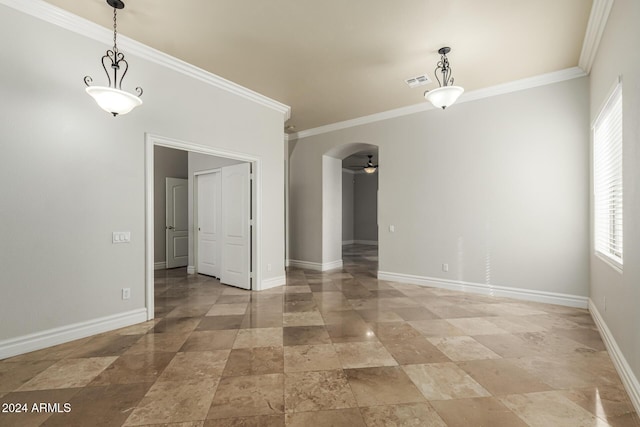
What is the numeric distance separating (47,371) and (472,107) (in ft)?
20.6

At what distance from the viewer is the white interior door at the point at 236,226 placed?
5.21 m

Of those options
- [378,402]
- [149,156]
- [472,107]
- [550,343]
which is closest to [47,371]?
[149,156]

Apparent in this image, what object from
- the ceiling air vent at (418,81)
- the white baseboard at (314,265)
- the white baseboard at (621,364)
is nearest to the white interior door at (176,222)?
the white baseboard at (314,265)

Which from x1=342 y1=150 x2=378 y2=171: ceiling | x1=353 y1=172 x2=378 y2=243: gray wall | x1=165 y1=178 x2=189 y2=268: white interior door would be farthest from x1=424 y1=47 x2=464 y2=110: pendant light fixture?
x1=353 y1=172 x2=378 y2=243: gray wall

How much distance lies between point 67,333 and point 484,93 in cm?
642

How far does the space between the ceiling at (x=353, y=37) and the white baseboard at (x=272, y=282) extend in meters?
3.28

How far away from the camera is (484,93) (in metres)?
4.84

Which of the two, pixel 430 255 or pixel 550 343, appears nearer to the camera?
pixel 550 343

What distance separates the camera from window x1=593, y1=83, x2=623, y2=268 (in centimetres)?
280

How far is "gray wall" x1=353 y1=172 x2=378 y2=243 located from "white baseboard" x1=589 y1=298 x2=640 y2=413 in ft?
30.2

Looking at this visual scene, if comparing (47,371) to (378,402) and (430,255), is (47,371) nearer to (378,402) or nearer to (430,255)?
(378,402)

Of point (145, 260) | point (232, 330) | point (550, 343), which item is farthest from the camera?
point (145, 260)

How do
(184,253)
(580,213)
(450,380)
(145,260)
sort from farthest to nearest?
1. (184,253)
2. (580,213)
3. (145,260)
4. (450,380)

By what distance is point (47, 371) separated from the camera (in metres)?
2.51
